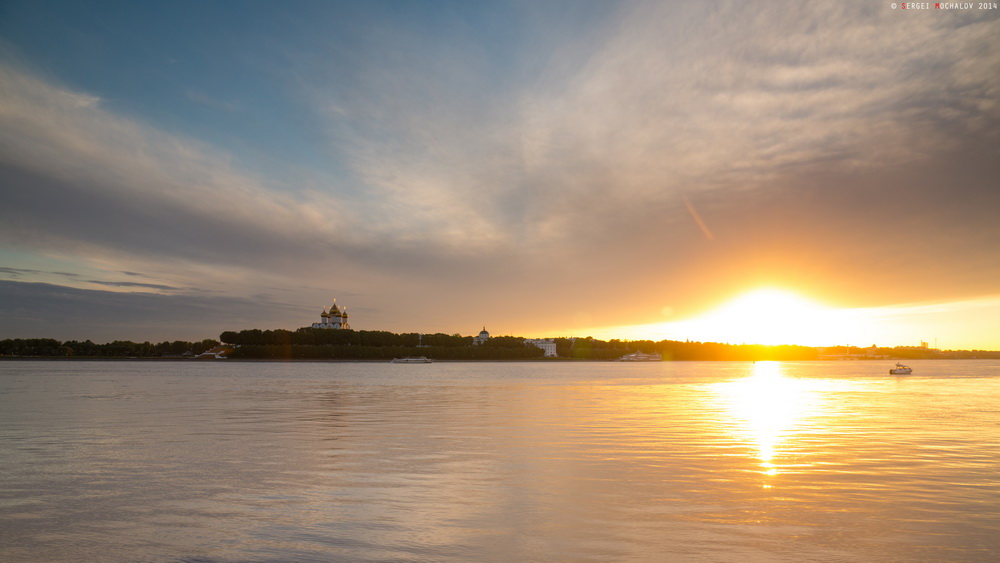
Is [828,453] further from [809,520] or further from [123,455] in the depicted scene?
[123,455]

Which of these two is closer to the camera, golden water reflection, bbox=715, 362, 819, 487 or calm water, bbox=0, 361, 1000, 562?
calm water, bbox=0, 361, 1000, 562

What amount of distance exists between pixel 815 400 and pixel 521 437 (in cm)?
3534

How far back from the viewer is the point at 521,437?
26.1 metres

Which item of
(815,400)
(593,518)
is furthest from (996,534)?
(815,400)

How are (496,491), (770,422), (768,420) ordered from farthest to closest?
(768,420) → (770,422) → (496,491)

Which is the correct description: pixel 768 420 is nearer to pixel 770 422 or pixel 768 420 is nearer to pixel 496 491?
pixel 770 422

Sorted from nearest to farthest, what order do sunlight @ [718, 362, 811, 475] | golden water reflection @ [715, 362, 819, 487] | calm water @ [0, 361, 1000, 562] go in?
1. calm water @ [0, 361, 1000, 562]
2. golden water reflection @ [715, 362, 819, 487]
3. sunlight @ [718, 362, 811, 475]

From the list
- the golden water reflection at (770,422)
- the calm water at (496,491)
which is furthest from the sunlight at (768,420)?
the calm water at (496,491)


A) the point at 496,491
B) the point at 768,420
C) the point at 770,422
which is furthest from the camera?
the point at 768,420

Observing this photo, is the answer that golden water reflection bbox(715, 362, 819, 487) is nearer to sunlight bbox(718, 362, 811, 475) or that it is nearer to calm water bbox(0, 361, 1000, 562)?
sunlight bbox(718, 362, 811, 475)

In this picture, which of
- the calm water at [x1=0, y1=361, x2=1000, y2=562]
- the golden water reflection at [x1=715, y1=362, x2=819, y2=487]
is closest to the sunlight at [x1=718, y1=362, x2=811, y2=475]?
the golden water reflection at [x1=715, y1=362, x2=819, y2=487]

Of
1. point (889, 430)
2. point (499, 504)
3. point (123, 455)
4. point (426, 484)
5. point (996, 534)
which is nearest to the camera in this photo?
point (996, 534)

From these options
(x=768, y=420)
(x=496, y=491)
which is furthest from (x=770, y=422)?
(x=496, y=491)

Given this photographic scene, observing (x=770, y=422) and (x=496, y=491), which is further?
(x=770, y=422)
